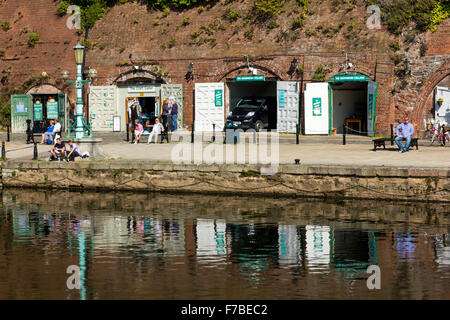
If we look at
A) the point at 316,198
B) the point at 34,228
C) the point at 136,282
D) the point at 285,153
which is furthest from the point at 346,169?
the point at 136,282

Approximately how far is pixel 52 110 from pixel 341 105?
15110 millimetres

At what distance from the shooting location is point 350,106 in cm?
3847

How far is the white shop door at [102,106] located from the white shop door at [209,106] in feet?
15.0

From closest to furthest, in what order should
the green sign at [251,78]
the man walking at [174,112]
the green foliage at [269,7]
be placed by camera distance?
the green sign at [251,78] → the green foliage at [269,7] → the man walking at [174,112]

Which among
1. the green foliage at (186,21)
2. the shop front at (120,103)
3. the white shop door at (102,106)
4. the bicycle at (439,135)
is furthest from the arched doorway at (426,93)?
the white shop door at (102,106)

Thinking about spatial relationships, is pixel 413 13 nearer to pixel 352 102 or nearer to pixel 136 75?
pixel 352 102

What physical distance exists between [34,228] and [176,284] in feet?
23.6

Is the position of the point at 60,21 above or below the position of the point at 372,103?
above

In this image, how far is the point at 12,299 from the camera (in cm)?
1326

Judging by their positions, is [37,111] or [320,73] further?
[37,111]

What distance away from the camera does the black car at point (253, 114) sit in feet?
121

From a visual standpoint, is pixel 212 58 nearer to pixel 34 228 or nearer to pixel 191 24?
pixel 191 24

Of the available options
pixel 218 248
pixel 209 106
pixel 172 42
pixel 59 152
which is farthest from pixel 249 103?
pixel 218 248

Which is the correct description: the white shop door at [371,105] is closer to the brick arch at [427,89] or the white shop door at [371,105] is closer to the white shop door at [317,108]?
the brick arch at [427,89]
